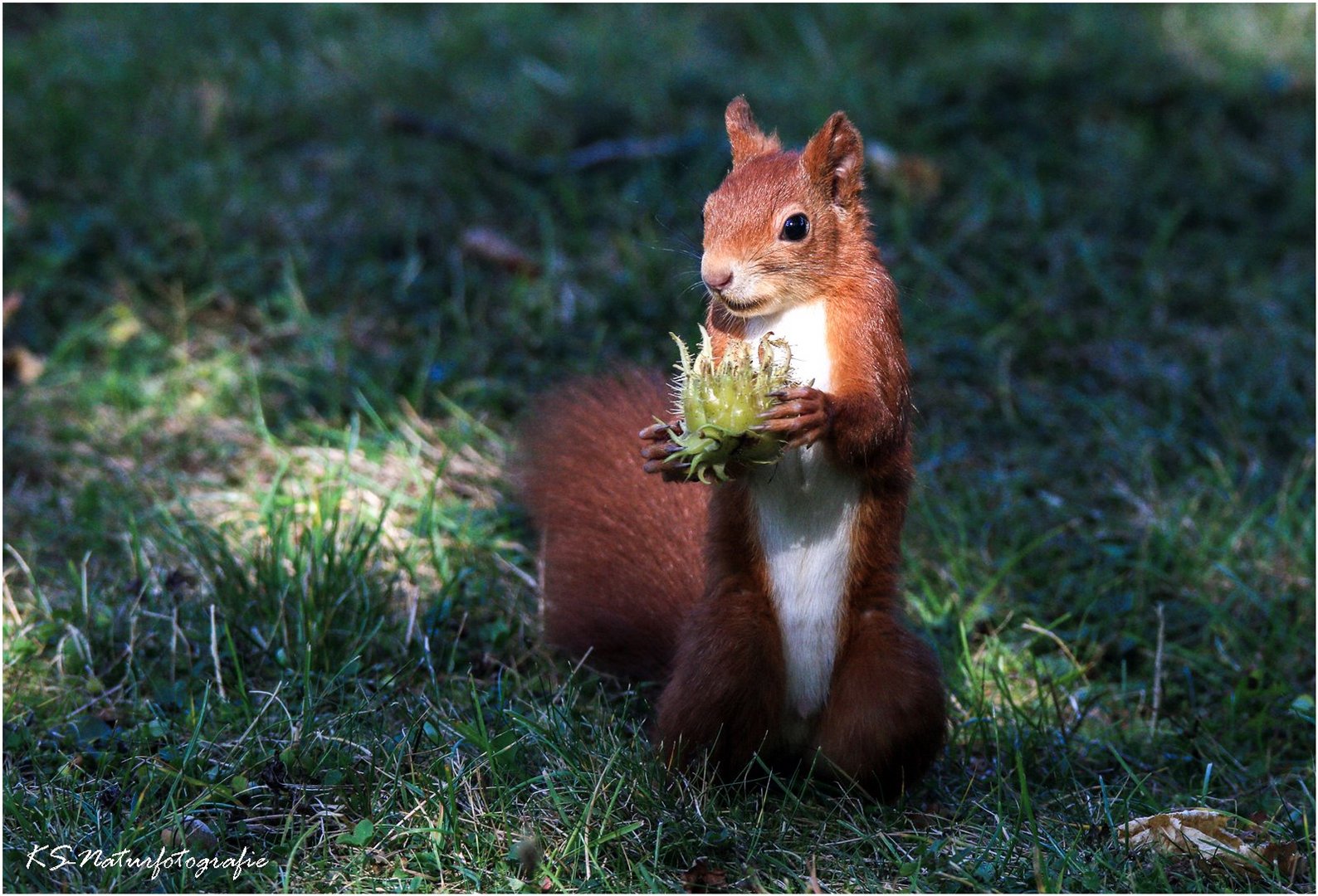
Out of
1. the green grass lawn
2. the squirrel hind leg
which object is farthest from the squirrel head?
the squirrel hind leg

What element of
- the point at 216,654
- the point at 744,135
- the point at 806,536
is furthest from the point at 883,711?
the point at 216,654

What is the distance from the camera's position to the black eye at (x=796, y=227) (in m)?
2.12

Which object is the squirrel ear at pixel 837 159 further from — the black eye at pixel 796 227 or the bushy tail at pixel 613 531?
the bushy tail at pixel 613 531

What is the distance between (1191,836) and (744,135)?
128 cm

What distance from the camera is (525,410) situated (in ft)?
11.4

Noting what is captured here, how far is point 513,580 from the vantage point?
2.95 metres

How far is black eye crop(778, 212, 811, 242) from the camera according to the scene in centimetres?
212

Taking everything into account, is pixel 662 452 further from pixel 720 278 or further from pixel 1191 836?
pixel 1191 836

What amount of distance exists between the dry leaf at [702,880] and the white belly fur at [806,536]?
1.07 feet

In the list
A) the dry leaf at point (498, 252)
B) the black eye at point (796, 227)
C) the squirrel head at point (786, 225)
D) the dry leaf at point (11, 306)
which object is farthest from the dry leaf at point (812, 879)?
the dry leaf at point (11, 306)

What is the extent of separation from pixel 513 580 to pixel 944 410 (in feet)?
4.38

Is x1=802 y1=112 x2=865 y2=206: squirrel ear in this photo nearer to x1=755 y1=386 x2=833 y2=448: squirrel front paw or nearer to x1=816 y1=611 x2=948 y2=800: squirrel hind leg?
x1=755 y1=386 x2=833 y2=448: squirrel front paw

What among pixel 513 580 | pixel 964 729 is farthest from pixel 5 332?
pixel 964 729

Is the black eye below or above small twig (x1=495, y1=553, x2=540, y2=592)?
above
